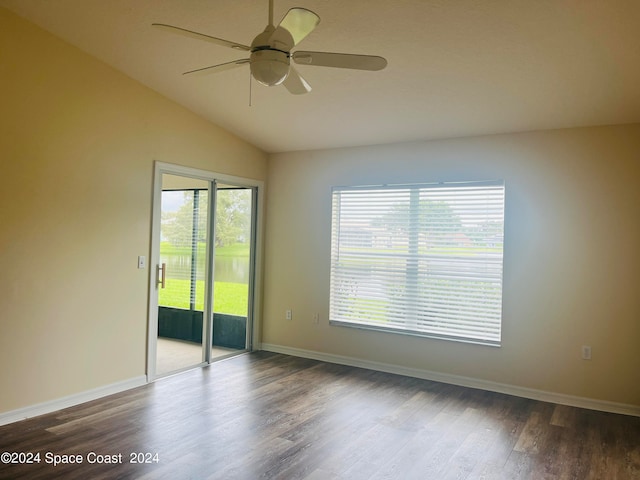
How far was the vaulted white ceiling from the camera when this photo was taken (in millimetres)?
2879

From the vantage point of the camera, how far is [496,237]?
178 inches

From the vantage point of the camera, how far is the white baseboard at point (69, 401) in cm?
347

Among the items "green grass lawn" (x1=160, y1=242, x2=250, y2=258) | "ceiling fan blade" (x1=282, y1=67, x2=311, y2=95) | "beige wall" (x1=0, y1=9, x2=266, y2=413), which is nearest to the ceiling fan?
"ceiling fan blade" (x1=282, y1=67, x2=311, y2=95)

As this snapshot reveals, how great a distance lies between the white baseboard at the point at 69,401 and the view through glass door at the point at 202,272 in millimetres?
325

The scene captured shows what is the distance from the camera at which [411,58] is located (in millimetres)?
3426

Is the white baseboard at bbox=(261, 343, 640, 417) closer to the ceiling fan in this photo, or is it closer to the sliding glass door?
the sliding glass door

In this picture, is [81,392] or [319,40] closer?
[319,40]

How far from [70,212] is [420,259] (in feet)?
10.8

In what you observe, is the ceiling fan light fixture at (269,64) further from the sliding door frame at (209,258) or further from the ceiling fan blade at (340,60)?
the sliding door frame at (209,258)

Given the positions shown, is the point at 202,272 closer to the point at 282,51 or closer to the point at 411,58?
the point at 411,58

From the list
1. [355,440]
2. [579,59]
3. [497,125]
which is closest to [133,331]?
[355,440]

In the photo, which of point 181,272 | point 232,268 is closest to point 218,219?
point 232,268

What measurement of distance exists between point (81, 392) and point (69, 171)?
1.83 metres

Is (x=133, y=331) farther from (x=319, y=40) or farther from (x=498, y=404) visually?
(x=498, y=404)
